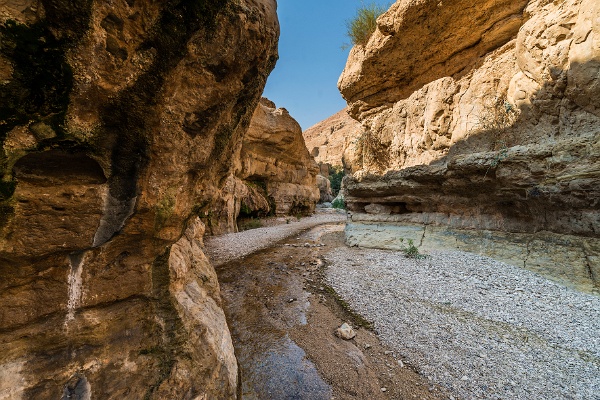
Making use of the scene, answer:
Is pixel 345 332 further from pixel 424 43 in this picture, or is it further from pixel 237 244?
pixel 424 43

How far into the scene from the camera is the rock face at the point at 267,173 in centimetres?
1380

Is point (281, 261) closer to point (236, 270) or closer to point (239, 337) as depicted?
point (236, 270)

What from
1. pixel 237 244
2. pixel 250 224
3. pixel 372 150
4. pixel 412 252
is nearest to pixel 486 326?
pixel 412 252

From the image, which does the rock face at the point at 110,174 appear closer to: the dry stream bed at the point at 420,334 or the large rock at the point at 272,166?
the dry stream bed at the point at 420,334

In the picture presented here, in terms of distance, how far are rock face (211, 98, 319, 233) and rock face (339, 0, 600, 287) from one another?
6.96m

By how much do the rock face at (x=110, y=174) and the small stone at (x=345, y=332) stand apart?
84.2 inches

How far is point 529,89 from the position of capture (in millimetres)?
5590

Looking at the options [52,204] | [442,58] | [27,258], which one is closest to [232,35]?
[52,204]

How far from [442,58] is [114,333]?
10.8 meters

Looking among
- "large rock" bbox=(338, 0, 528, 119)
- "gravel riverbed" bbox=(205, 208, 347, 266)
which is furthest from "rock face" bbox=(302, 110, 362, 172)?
"large rock" bbox=(338, 0, 528, 119)

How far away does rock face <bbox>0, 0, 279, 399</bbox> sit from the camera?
1329 mm

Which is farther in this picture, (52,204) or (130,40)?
(52,204)

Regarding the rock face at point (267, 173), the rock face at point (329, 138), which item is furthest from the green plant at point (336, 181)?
the rock face at point (267, 173)

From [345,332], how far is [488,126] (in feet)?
21.7
